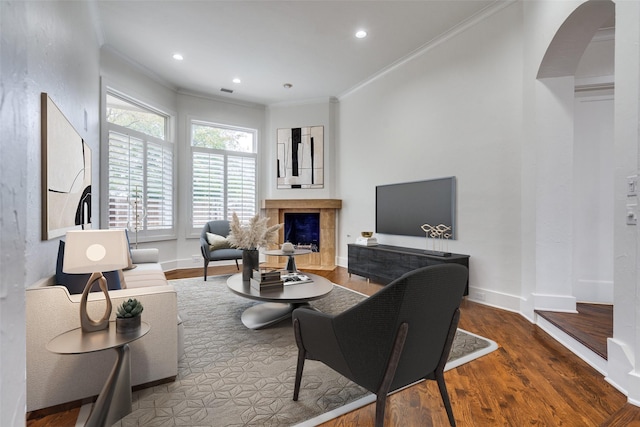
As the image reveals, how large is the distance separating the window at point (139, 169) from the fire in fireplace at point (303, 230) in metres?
2.20

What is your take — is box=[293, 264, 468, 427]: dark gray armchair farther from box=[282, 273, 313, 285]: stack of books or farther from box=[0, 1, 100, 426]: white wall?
box=[282, 273, 313, 285]: stack of books

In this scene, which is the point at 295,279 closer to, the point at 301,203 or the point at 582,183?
the point at 301,203

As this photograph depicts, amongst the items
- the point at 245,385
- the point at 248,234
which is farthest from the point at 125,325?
the point at 248,234

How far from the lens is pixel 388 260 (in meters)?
4.34

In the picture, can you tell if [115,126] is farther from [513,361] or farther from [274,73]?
[513,361]

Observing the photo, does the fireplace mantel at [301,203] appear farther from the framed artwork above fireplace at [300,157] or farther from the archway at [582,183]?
the archway at [582,183]

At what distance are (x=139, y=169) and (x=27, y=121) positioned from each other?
15.0 feet

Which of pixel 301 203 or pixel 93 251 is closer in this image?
pixel 93 251

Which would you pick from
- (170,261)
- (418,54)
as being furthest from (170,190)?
(418,54)

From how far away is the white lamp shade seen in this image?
5.26ft

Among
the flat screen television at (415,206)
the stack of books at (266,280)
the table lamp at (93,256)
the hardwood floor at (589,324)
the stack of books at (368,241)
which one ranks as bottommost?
the hardwood floor at (589,324)

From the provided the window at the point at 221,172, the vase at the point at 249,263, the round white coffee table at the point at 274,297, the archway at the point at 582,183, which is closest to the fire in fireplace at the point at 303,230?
the window at the point at 221,172

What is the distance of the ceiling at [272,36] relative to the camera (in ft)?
11.6

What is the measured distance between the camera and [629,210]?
1.90 meters
